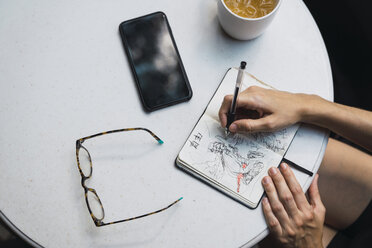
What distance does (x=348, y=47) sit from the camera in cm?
108

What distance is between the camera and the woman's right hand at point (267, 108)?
658 millimetres

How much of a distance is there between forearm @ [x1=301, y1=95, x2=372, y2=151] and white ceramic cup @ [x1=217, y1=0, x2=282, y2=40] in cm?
21

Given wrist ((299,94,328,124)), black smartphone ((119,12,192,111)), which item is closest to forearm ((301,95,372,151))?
wrist ((299,94,328,124))

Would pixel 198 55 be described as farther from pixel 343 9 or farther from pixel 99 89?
pixel 343 9

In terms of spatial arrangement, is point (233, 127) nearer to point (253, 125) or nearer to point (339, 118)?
point (253, 125)

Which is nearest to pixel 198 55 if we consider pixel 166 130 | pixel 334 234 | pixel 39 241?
pixel 166 130

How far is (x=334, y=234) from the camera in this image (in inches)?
36.7

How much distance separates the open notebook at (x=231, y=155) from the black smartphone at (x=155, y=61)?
0.10 m

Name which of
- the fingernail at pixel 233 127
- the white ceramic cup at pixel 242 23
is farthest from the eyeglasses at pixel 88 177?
the white ceramic cup at pixel 242 23

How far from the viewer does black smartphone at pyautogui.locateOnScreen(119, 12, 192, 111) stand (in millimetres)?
710

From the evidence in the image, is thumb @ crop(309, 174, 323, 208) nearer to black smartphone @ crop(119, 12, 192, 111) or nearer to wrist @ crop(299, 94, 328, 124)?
wrist @ crop(299, 94, 328, 124)

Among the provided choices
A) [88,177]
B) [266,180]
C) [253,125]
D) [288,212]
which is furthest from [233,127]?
[88,177]

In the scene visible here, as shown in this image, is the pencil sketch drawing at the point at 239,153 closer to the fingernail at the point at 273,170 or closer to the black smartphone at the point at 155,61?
the fingernail at the point at 273,170

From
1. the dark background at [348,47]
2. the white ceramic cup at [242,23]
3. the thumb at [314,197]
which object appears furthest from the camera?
the dark background at [348,47]
